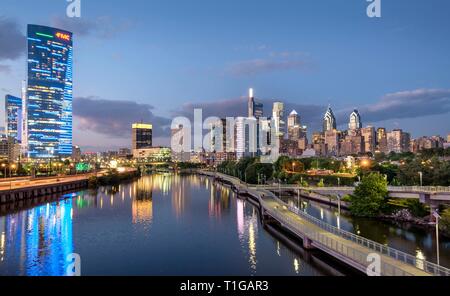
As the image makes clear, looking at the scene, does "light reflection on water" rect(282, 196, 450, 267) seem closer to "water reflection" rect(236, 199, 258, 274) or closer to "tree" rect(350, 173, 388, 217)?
"tree" rect(350, 173, 388, 217)

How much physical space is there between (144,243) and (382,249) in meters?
29.4

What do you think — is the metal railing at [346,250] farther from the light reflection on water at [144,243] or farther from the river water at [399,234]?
the river water at [399,234]

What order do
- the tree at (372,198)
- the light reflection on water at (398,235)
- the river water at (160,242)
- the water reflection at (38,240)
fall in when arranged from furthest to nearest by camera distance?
the tree at (372,198) < the light reflection on water at (398,235) < the water reflection at (38,240) < the river water at (160,242)

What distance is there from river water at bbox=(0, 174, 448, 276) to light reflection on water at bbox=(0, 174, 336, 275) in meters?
0.09

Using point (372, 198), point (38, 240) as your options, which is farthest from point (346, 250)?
point (38, 240)

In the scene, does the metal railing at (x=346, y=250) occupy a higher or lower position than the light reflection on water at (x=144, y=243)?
higher

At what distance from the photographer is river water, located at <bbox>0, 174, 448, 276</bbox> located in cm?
3838

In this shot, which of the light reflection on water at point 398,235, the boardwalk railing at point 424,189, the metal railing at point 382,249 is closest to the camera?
the metal railing at point 382,249

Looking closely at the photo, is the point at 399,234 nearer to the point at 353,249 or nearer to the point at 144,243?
the point at 353,249

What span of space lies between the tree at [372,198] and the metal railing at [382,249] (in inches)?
512

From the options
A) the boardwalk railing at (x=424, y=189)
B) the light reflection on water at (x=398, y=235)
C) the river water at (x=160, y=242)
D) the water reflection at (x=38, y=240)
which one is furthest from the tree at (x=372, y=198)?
the water reflection at (x=38, y=240)

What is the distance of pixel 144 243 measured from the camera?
49031 millimetres

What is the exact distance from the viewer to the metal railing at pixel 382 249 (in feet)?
91.4
